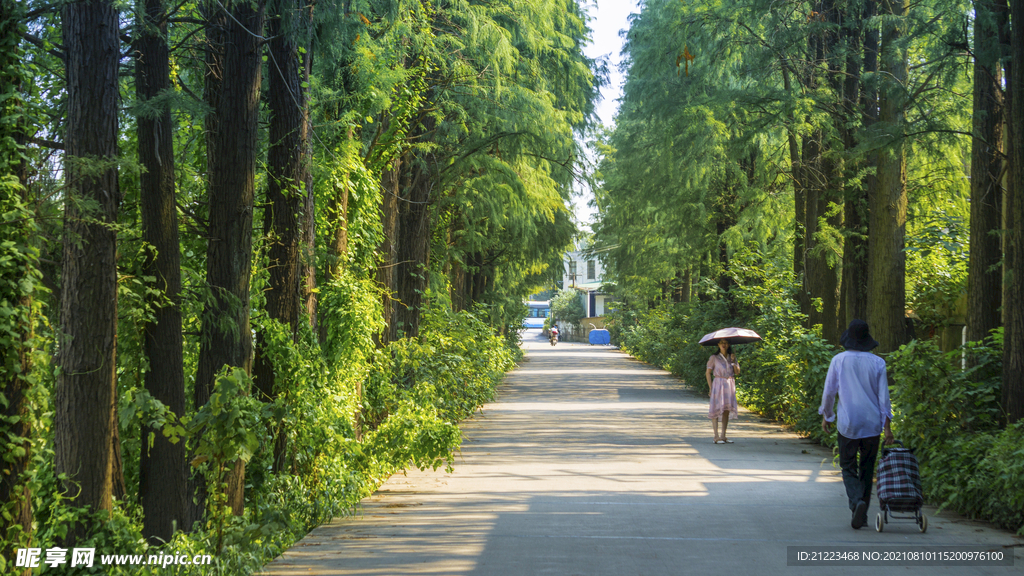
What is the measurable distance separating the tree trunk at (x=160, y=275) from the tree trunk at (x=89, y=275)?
1.01 m

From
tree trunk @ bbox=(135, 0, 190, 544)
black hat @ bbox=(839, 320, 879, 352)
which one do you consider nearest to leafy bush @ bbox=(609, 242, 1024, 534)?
black hat @ bbox=(839, 320, 879, 352)

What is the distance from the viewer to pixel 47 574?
259 inches

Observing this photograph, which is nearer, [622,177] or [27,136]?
[27,136]

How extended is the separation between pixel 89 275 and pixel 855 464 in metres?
6.56

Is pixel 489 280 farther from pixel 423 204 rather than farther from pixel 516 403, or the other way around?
pixel 423 204

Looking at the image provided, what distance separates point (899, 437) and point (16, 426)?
871cm

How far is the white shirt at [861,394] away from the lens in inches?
315

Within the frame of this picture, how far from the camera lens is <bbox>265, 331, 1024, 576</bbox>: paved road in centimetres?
678

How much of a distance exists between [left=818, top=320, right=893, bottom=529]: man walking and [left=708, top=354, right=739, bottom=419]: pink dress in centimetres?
636

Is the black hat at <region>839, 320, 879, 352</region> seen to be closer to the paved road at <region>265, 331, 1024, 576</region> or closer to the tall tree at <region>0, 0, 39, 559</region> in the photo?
the paved road at <region>265, 331, 1024, 576</region>

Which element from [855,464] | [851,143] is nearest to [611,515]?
[855,464]

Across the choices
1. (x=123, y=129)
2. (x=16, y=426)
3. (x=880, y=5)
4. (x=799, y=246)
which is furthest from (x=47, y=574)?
(x=799, y=246)

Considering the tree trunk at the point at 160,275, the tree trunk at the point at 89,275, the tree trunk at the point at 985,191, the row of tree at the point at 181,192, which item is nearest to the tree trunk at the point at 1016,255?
the tree trunk at the point at 985,191

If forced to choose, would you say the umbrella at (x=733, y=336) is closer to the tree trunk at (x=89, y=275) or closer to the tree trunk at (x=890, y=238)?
the tree trunk at (x=890, y=238)
